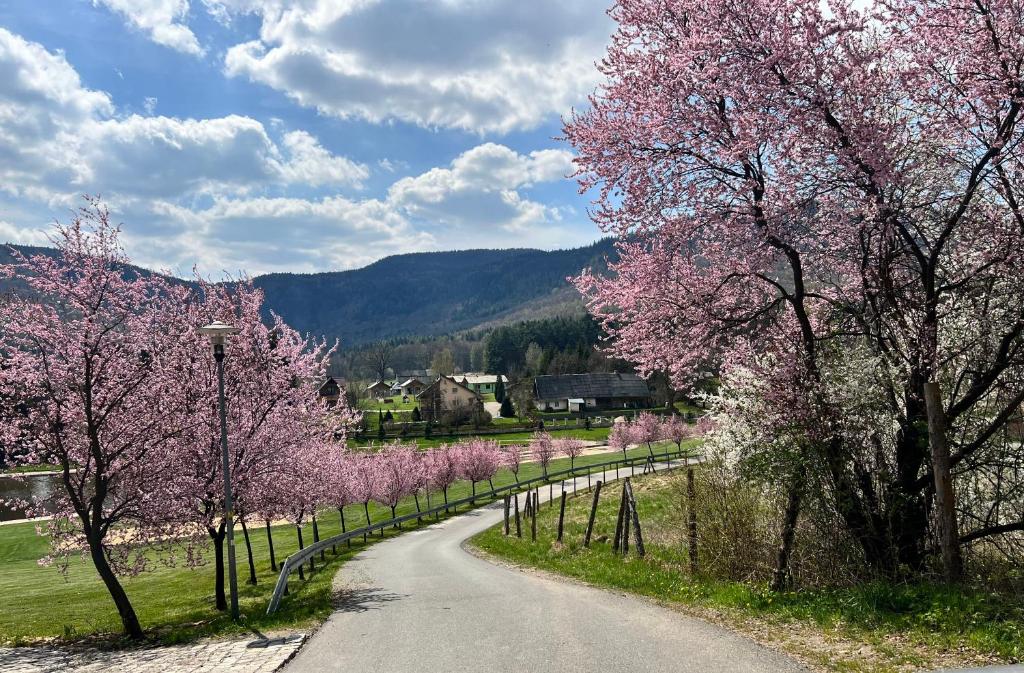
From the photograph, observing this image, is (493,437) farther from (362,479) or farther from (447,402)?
(362,479)

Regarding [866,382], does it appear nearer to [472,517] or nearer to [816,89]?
[816,89]

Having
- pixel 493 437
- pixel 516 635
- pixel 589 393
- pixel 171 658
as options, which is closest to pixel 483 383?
pixel 589 393

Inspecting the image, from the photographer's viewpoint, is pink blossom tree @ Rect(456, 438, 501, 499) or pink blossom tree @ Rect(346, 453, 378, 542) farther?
pink blossom tree @ Rect(456, 438, 501, 499)

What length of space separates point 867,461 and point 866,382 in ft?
3.99

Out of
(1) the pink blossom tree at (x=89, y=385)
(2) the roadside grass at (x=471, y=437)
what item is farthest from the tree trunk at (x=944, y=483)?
(2) the roadside grass at (x=471, y=437)

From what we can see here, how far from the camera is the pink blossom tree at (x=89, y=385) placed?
12906 mm

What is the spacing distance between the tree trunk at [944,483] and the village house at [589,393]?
105m

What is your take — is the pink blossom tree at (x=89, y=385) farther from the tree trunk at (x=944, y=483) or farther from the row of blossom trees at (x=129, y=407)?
the tree trunk at (x=944, y=483)

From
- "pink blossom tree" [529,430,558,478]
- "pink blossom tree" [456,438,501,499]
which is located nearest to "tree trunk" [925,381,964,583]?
"pink blossom tree" [456,438,501,499]

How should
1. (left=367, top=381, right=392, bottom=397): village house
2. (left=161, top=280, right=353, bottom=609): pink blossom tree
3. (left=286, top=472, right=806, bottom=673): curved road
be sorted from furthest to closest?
(left=367, top=381, right=392, bottom=397): village house → (left=161, top=280, right=353, bottom=609): pink blossom tree → (left=286, top=472, right=806, bottom=673): curved road

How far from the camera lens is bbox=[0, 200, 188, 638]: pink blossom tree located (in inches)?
508

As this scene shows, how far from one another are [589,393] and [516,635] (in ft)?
352

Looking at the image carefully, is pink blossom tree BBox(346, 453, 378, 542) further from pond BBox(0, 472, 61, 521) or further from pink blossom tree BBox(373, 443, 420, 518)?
pond BBox(0, 472, 61, 521)

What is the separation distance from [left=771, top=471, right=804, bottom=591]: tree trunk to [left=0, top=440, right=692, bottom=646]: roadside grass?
301 inches
